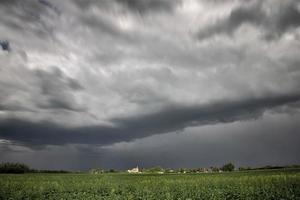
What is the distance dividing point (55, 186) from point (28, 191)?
19.3 feet

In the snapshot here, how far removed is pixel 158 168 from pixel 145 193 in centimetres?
13959

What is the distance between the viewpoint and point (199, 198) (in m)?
32.7

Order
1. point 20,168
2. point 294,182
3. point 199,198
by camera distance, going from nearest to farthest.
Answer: point 199,198 < point 294,182 < point 20,168

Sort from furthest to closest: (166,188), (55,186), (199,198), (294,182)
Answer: (55,186) → (166,188) → (294,182) → (199,198)

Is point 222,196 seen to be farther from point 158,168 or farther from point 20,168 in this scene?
point 158,168

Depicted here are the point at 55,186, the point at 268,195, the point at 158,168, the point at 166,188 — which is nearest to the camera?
the point at 268,195

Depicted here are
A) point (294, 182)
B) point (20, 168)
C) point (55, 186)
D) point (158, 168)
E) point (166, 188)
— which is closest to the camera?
point (294, 182)

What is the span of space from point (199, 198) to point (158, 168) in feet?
470

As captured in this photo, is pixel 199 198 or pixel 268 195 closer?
pixel 268 195

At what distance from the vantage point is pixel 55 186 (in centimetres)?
4231

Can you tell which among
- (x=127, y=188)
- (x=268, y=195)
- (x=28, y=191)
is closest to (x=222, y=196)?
(x=268, y=195)

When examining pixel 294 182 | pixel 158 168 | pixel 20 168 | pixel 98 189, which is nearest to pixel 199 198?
pixel 294 182

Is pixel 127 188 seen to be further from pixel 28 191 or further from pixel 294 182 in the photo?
pixel 294 182

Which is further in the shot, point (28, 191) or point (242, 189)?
point (28, 191)
